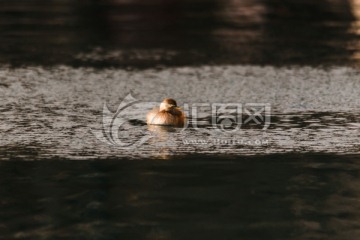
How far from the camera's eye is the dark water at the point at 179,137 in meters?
9.31

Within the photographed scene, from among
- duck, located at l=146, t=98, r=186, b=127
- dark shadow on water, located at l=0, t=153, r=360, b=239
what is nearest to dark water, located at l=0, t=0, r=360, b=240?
dark shadow on water, located at l=0, t=153, r=360, b=239

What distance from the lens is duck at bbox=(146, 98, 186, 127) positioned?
544 inches

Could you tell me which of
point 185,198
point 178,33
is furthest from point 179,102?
point 178,33

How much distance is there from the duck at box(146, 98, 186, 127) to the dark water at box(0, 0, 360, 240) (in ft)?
0.54

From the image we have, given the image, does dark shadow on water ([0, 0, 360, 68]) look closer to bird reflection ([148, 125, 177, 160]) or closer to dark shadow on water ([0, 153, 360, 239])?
bird reflection ([148, 125, 177, 160])

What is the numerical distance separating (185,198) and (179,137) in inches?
122

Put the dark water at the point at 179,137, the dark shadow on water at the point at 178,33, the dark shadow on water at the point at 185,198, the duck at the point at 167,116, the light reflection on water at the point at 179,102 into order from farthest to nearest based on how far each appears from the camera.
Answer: the dark shadow on water at the point at 178,33 < the duck at the point at 167,116 < the light reflection on water at the point at 179,102 < the dark water at the point at 179,137 < the dark shadow on water at the point at 185,198

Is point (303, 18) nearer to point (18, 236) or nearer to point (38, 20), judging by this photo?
point (38, 20)

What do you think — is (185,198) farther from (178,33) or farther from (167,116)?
(178,33)

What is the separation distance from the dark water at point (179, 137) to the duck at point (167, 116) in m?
0.16

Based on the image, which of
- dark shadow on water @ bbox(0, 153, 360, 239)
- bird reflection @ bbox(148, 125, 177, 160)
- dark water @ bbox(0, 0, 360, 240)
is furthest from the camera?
bird reflection @ bbox(148, 125, 177, 160)

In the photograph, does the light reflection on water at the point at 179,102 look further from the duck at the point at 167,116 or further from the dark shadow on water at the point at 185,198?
the dark shadow on water at the point at 185,198

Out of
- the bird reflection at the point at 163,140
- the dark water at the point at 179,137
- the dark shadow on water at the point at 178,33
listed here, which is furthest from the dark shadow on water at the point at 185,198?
the dark shadow on water at the point at 178,33

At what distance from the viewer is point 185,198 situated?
1009cm
